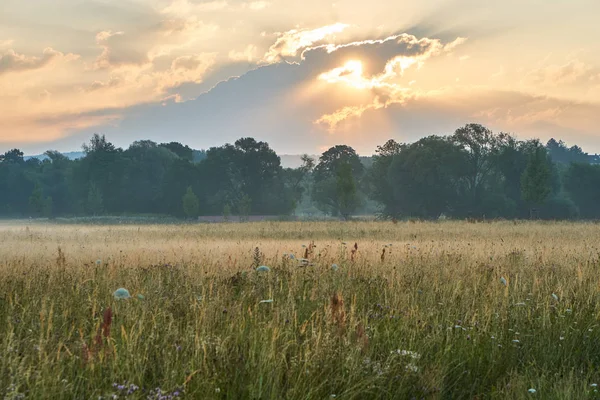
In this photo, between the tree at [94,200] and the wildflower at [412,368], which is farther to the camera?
the tree at [94,200]

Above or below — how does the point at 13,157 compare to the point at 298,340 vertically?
above

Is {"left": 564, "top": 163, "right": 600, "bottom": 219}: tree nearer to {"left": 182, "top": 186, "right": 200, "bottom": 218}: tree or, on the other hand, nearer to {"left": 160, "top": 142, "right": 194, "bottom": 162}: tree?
{"left": 182, "top": 186, "right": 200, "bottom": 218}: tree

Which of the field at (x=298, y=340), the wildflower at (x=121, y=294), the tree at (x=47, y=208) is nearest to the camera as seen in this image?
the field at (x=298, y=340)

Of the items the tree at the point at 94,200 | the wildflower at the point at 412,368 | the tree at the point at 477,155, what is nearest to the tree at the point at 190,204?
the tree at the point at 94,200

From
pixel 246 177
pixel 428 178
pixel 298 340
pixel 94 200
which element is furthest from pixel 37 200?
pixel 298 340

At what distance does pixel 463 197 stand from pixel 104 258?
56.9 m

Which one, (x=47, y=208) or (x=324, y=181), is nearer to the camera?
(x=324, y=181)

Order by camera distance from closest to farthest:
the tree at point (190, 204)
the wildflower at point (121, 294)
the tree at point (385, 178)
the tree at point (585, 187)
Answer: the wildflower at point (121, 294) → the tree at point (385, 178) → the tree at point (190, 204) → the tree at point (585, 187)

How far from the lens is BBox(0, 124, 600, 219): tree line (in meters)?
63.4

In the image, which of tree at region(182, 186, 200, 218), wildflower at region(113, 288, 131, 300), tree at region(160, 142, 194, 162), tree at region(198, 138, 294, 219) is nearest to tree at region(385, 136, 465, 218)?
tree at region(198, 138, 294, 219)

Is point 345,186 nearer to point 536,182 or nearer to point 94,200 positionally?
point 536,182

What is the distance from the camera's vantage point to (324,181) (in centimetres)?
7938

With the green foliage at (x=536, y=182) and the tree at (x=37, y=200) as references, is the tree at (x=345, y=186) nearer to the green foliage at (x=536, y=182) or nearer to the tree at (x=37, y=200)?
the green foliage at (x=536, y=182)

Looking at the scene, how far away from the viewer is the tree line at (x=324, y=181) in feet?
208
